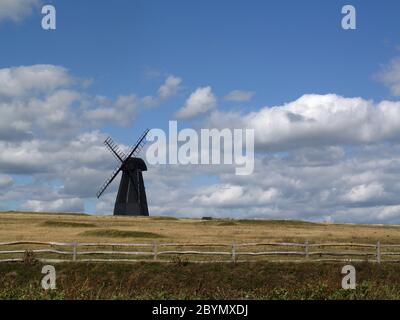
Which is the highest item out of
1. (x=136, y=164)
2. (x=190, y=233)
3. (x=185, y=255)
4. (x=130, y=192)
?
(x=136, y=164)

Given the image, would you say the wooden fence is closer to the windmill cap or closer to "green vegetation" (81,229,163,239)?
"green vegetation" (81,229,163,239)

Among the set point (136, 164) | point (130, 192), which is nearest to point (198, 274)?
point (130, 192)

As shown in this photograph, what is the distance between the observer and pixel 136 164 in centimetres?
10044

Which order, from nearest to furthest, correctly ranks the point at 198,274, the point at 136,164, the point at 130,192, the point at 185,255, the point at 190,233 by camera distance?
the point at 198,274 < the point at 185,255 < the point at 190,233 < the point at 130,192 < the point at 136,164

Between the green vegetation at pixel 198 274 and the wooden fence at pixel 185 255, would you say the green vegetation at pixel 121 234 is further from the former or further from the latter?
the green vegetation at pixel 198 274

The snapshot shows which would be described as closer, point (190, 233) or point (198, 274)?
point (198, 274)

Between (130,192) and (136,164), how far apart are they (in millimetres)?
4548

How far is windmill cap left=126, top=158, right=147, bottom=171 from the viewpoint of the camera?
99938 millimetres

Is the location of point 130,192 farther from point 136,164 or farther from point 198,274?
point 198,274

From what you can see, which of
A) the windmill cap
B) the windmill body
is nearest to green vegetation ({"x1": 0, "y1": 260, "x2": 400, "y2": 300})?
the windmill body

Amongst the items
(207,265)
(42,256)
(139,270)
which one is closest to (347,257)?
(207,265)

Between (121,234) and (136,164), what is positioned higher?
(136,164)

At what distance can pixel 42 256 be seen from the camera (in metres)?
35.6
